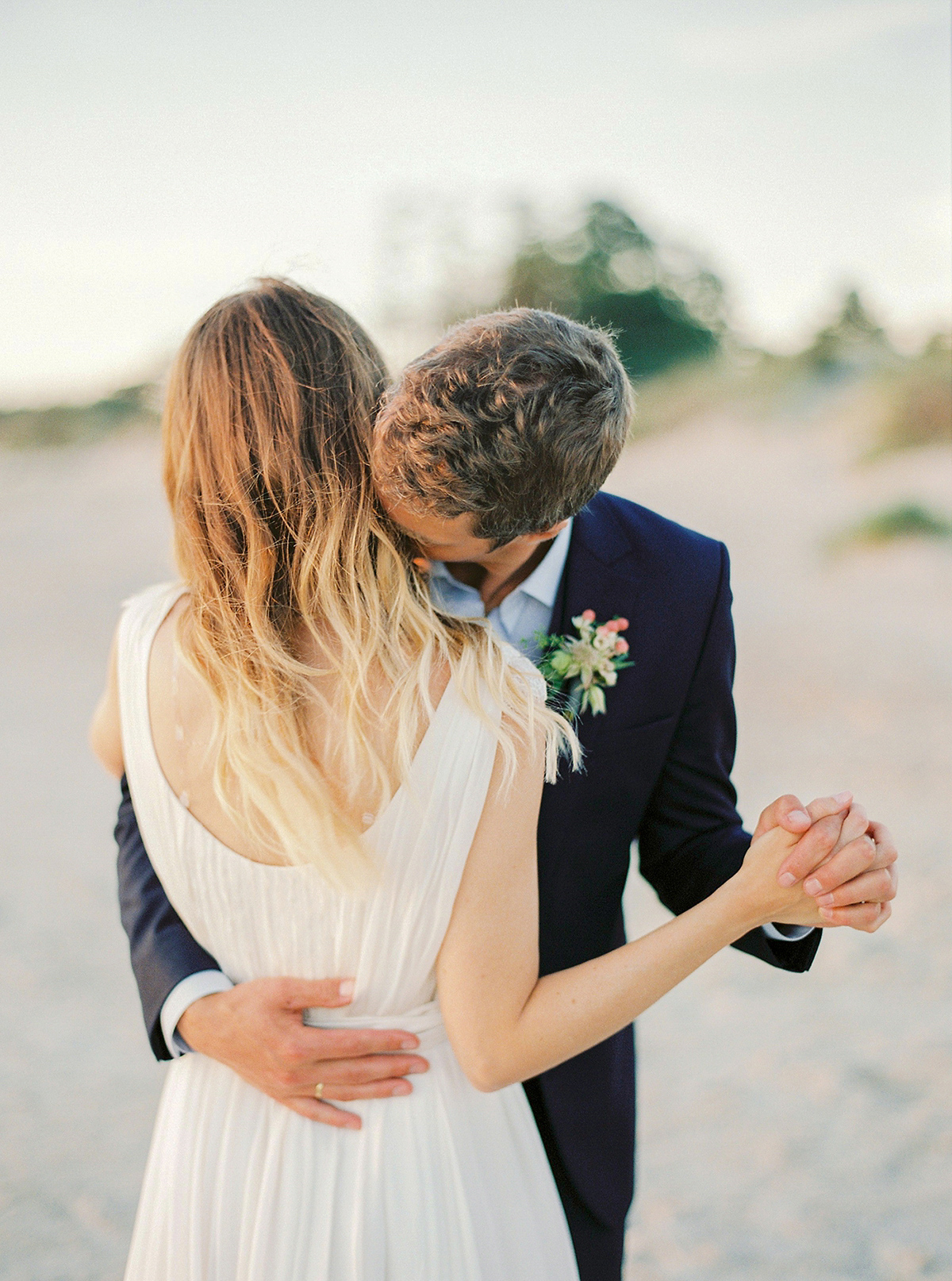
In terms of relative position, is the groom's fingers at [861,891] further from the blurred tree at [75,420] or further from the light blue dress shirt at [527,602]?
the blurred tree at [75,420]

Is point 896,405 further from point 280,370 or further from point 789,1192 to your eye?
point 280,370

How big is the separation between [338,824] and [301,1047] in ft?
1.29

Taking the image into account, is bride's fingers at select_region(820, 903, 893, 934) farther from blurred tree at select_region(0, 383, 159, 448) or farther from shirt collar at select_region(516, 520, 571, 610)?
blurred tree at select_region(0, 383, 159, 448)

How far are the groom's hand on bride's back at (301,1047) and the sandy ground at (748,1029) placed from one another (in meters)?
2.25

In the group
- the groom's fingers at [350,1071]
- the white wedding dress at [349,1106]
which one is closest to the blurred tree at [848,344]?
the white wedding dress at [349,1106]

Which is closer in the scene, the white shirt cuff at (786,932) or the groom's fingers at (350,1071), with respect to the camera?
the groom's fingers at (350,1071)

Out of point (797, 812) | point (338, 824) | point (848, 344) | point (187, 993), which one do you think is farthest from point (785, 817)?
point (848, 344)

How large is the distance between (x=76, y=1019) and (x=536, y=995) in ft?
13.5

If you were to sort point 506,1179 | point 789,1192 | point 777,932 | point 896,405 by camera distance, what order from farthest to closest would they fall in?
point 896,405 → point 789,1192 → point 777,932 → point 506,1179

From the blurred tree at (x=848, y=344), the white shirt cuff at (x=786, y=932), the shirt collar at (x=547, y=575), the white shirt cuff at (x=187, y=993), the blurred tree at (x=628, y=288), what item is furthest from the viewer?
the blurred tree at (x=628, y=288)

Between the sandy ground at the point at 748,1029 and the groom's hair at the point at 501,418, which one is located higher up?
the groom's hair at the point at 501,418

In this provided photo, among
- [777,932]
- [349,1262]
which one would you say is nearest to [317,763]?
[349,1262]

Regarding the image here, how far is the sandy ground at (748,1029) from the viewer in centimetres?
338

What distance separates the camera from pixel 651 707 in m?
1.83
